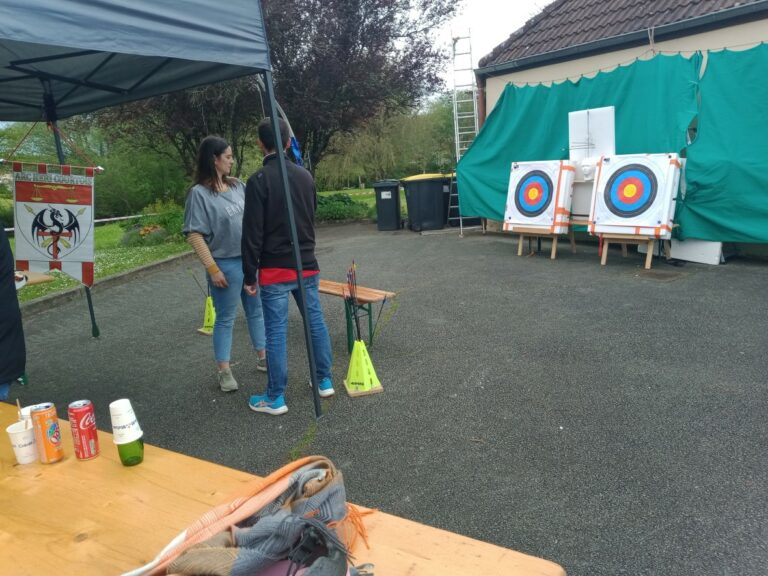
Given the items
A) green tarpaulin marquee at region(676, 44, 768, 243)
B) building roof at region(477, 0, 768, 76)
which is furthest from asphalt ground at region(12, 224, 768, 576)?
building roof at region(477, 0, 768, 76)

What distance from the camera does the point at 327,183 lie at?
87.2ft

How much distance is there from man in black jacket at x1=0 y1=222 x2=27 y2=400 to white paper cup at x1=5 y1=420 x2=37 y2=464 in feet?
2.99

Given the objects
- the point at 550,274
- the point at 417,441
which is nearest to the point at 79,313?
the point at 417,441

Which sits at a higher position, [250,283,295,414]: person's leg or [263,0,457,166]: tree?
[263,0,457,166]: tree

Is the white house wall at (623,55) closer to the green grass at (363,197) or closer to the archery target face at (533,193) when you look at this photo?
the archery target face at (533,193)

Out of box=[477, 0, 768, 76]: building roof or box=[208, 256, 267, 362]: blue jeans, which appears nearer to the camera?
box=[208, 256, 267, 362]: blue jeans

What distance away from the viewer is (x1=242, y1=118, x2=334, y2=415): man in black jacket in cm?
314

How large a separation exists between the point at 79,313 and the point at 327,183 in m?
20.8

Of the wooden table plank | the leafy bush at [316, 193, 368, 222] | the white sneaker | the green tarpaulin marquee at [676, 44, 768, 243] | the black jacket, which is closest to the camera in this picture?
the wooden table plank

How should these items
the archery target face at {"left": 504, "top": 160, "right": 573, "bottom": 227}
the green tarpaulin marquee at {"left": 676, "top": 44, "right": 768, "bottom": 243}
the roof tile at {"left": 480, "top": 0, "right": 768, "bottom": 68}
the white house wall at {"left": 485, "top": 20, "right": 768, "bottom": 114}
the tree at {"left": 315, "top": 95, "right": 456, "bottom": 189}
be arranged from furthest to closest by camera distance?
the tree at {"left": 315, "top": 95, "right": 456, "bottom": 189}
the archery target face at {"left": 504, "top": 160, "right": 573, "bottom": 227}
the roof tile at {"left": 480, "top": 0, "right": 768, "bottom": 68}
the white house wall at {"left": 485, "top": 20, "right": 768, "bottom": 114}
the green tarpaulin marquee at {"left": 676, "top": 44, "right": 768, "bottom": 243}

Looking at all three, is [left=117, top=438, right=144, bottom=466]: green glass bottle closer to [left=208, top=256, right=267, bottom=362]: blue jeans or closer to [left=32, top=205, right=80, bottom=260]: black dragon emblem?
[left=208, top=256, right=267, bottom=362]: blue jeans

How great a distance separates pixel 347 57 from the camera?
1197 centimetres

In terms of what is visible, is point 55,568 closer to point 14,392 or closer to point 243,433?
point 243,433

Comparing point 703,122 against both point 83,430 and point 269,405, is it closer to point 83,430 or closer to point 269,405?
point 269,405
